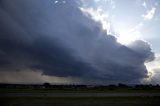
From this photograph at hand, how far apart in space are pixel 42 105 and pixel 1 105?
277 inches

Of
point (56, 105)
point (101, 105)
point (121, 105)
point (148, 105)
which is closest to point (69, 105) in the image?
point (56, 105)

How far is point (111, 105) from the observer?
150ft

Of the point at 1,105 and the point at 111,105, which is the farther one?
the point at 111,105

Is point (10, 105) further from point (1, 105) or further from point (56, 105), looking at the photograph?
point (56, 105)

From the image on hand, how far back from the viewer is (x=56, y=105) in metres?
44.3

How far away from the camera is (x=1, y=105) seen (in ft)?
138

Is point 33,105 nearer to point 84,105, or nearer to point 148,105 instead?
point 84,105

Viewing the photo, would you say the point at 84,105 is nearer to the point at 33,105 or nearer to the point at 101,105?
the point at 101,105

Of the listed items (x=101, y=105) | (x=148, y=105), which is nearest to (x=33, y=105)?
(x=101, y=105)

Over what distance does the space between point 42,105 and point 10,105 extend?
222 inches

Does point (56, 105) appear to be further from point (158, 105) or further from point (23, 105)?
point (158, 105)

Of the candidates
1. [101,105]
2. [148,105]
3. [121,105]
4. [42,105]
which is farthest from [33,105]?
[148,105]

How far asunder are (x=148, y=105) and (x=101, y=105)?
8.35 m

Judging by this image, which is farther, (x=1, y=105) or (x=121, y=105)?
(x=121, y=105)
